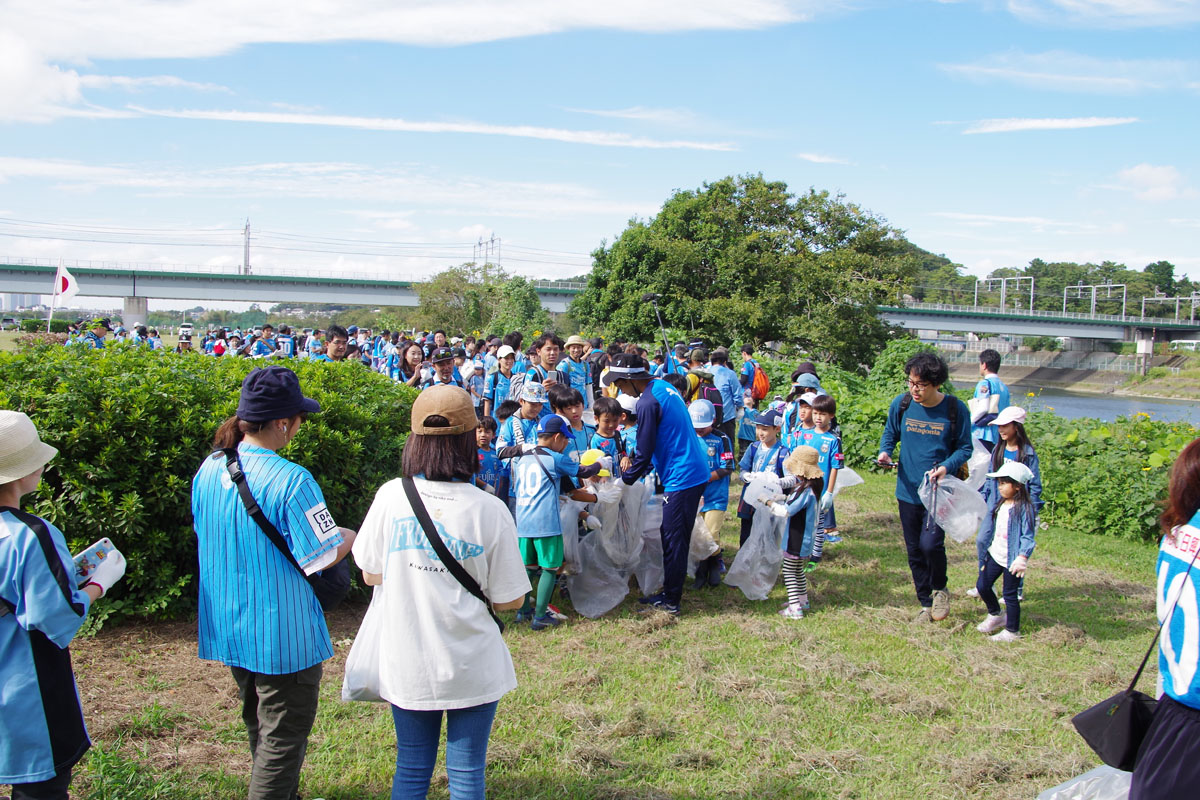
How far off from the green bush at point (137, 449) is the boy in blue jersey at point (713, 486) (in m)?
2.75

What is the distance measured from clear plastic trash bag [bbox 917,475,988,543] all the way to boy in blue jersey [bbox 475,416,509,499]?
2.98 m

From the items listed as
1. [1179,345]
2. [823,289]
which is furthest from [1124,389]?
[823,289]

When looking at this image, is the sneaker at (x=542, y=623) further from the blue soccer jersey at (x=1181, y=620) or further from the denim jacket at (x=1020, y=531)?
the blue soccer jersey at (x=1181, y=620)

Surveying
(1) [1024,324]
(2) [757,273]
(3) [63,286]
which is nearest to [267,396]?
(3) [63,286]

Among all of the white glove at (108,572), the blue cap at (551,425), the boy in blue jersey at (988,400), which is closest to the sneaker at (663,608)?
the blue cap at (551,425)

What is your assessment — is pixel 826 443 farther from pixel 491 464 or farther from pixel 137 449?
pixel 137 449

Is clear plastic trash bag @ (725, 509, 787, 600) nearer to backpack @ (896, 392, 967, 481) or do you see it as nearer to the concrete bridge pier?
backpack @ (896, 392, 967, 481)

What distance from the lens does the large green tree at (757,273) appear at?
29.2 meters

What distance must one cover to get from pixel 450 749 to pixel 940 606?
14.1 feet

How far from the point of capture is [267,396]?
9.25ft

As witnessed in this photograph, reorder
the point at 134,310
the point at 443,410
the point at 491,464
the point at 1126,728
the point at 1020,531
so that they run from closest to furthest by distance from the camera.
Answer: the point at 1126,728 < the point at 443,410 < the point at 1020,531 < the point at 491,464 < the point at 134,310

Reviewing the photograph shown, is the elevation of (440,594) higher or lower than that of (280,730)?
higher

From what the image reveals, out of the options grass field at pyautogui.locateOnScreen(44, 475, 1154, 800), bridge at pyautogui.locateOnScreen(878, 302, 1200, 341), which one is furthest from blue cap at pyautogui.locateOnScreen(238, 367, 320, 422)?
bridge at pyautogui.locateOnScreen(878, 302, 1200, 341)

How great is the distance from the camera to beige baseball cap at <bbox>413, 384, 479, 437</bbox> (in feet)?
8.41
